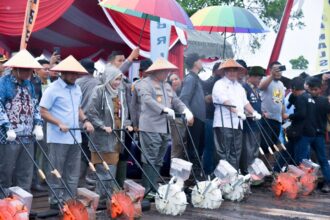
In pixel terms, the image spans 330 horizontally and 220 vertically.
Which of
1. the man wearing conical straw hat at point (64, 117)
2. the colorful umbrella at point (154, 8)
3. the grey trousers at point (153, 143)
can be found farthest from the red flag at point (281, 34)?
the man wearing conical straw hat at point (64, 117)

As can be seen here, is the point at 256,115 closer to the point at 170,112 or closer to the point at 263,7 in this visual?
the point at 170,112

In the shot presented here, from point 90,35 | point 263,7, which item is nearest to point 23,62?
point 90,35

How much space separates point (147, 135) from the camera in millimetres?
8586

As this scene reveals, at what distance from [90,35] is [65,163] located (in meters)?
5.26

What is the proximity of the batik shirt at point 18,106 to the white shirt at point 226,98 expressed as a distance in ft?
9.67

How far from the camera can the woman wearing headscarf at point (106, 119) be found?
323 inches

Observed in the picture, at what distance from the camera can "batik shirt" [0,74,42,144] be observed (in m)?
7.18

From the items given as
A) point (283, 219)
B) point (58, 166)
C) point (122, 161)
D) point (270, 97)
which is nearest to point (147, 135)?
point (122, 161)

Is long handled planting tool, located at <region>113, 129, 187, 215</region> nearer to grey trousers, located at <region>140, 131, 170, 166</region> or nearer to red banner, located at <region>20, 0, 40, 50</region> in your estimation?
grey trousers, located at <region>140, 131, 170, 166</region>

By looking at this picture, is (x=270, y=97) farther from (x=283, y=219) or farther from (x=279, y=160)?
(x=283, y=219)

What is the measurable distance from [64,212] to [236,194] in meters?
2.96

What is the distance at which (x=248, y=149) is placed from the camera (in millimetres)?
10406

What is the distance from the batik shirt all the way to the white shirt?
295cm

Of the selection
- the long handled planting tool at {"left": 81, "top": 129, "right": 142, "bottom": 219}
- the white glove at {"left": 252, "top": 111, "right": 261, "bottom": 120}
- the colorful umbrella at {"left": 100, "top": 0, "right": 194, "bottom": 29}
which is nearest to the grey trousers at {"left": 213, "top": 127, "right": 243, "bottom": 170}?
the white glove at {"left": 252, "top": 111, "right": 261, "bottom": 120}
